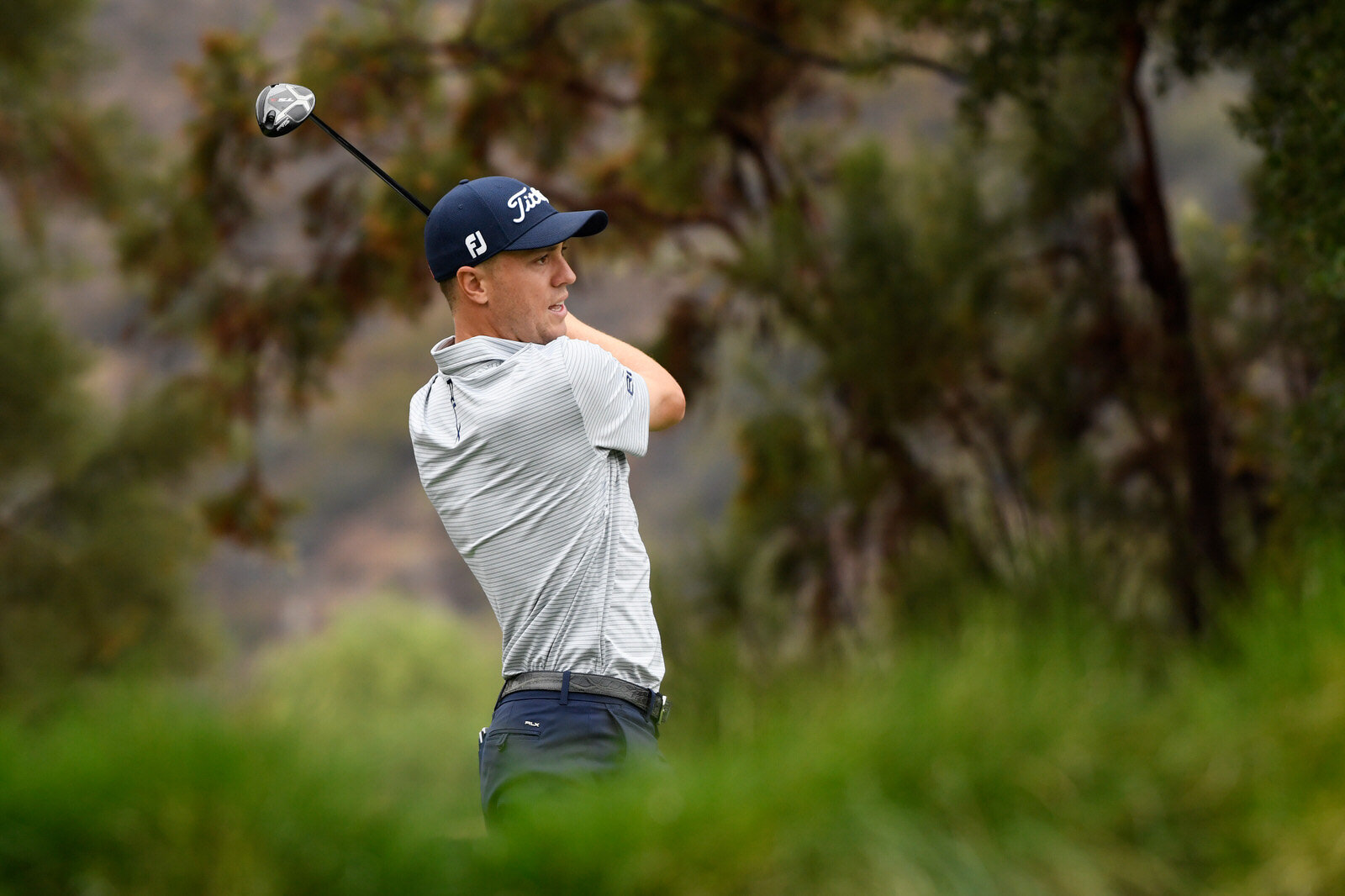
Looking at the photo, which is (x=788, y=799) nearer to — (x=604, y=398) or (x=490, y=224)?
(x=604, y=398)

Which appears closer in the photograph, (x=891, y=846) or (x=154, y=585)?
(x=891, y=846)

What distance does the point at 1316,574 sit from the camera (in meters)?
3.79

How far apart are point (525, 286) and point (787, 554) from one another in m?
8.34

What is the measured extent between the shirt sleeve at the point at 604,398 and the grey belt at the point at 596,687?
447 millimetres

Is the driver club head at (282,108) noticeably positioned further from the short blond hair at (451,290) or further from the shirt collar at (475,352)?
the shirt collar at (475,352)

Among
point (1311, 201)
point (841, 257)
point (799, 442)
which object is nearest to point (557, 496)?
point (1311, 201)

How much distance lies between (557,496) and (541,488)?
4 centimetres

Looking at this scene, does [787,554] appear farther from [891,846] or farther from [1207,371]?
[891,846]

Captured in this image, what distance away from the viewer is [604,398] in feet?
9.14

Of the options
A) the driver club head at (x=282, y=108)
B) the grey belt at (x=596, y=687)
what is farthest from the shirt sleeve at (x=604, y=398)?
the driver club head at (x=282, y=108)

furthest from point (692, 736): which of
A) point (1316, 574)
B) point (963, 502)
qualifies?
point (963, 502)

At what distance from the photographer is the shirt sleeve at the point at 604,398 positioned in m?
2.78

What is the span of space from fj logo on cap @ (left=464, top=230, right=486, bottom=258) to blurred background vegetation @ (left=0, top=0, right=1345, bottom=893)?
92cm

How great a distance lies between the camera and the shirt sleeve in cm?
278
